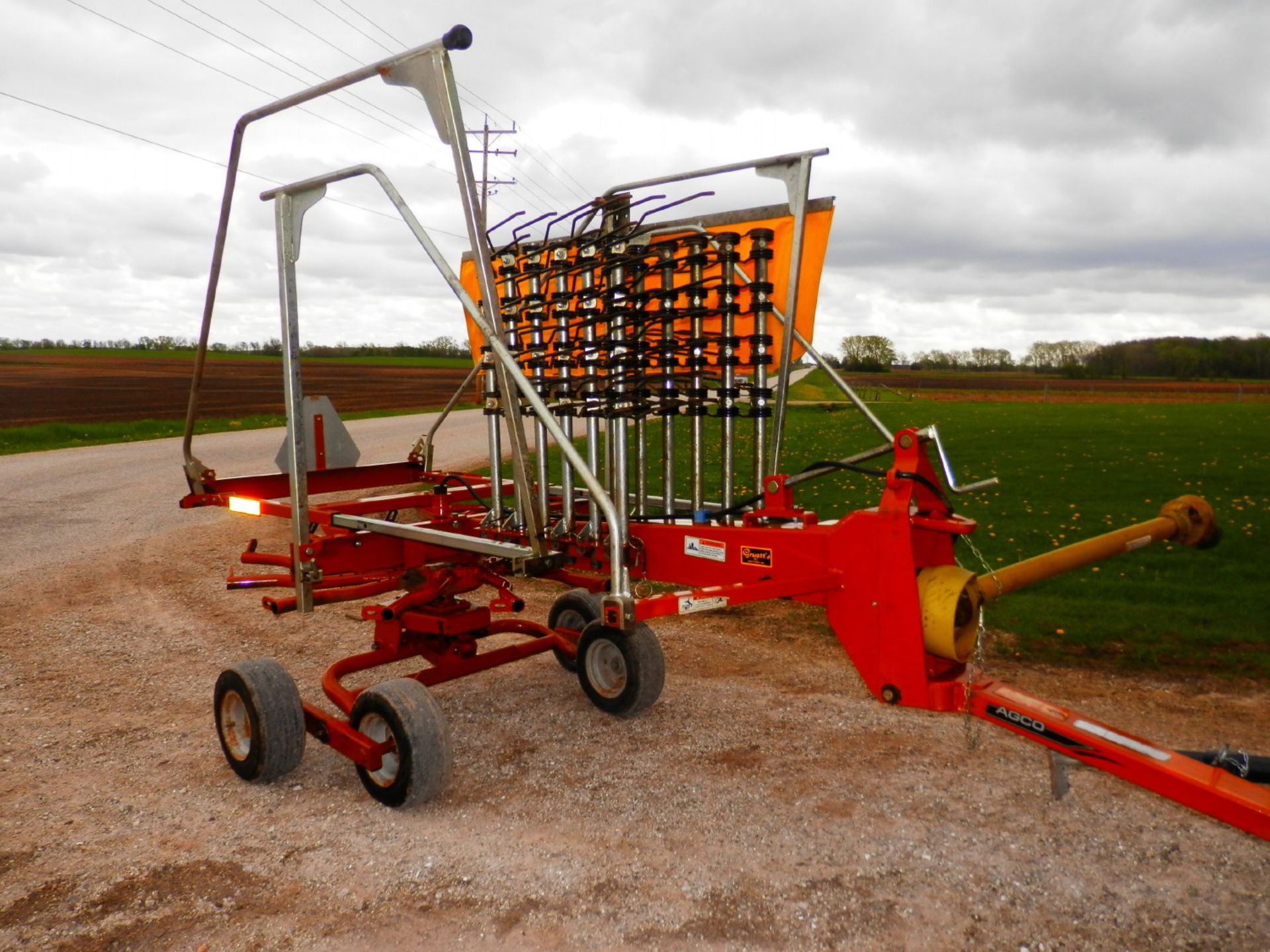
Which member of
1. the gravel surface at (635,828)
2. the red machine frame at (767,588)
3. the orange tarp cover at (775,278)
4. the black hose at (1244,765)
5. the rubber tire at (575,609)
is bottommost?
the gravel surface at (635,828)

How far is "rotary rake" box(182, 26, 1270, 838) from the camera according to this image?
150 inches

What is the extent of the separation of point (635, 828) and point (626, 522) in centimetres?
145

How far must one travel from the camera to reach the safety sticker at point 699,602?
12.6ft

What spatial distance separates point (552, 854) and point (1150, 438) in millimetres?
22672

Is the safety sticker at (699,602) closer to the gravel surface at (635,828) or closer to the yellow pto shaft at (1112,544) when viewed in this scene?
the yellow pto shaft at (1112,544)

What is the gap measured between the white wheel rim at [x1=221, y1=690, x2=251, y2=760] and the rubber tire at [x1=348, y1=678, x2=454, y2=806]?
85 cm

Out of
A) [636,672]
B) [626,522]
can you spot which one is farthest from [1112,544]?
[636,672]

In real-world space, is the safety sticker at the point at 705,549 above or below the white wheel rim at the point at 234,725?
above

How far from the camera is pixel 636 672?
575cm

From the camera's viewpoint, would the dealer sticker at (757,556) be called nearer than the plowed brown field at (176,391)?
Yes

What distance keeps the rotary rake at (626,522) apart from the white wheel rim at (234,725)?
0.7 inches

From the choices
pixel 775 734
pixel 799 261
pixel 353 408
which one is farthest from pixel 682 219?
pixel 353 408

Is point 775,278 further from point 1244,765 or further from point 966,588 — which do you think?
point 1244,765

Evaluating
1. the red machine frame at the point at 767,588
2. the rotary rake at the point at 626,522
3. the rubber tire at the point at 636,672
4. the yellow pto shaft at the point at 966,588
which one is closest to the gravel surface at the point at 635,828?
the rubber tire at the point at 636,672
